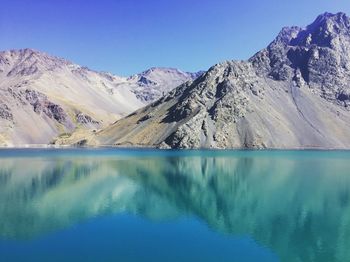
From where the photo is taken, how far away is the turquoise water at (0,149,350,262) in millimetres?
41344

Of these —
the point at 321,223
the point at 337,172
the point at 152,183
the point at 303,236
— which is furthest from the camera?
the point at 337,172

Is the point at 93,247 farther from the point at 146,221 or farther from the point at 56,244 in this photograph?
the point at 146,221

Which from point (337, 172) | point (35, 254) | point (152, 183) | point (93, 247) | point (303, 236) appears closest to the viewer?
point (35, 254)

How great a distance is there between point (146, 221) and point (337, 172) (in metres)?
72.7

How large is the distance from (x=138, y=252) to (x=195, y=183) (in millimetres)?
52899

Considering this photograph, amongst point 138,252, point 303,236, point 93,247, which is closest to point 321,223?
point 303,236

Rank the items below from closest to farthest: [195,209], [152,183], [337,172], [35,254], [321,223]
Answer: [35,254] < [321,223] < [195,209] < [152,183] < [337,172]

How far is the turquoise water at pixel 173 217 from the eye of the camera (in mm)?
41344

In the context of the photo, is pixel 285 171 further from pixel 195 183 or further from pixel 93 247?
pixel 93 247

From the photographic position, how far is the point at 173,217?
58969 mm

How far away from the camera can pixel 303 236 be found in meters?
48.3

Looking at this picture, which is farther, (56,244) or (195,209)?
(195,209)

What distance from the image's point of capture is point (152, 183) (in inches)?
3570

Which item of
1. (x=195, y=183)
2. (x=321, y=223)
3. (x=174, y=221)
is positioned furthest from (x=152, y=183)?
(x=321, y=223)
